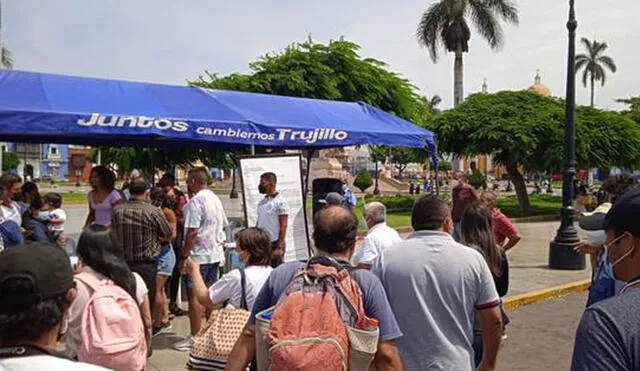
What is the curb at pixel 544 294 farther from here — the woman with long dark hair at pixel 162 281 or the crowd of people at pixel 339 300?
the woman with long dark hair at pixel 162 281

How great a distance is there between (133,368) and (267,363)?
0.72 meters

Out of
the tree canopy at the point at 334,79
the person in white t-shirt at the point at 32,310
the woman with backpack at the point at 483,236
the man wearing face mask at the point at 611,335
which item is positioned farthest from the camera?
the tree canopy at the point at 334,79

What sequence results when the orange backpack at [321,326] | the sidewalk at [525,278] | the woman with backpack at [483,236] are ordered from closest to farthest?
the orange backpack at [321,326]
the woman with backpack at [483,236]
the sidewalk at [525,278]

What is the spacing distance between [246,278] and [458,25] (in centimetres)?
4184

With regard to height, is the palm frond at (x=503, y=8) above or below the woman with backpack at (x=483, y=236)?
above

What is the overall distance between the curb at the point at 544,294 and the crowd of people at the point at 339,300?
493cm

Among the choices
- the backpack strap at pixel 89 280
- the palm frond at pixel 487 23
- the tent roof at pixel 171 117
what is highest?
the palm frond at pixel 487 23

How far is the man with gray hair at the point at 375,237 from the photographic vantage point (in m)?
5.57

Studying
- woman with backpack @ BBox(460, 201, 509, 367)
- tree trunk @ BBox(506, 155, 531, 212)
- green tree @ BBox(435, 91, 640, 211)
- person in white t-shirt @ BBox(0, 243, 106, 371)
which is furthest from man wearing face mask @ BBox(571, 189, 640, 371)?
tree trunk @ BBox(506, 155, 531, 212)

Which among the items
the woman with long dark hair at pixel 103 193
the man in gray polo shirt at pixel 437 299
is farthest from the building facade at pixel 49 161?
the man in gray polo shirt at pixel 437 299

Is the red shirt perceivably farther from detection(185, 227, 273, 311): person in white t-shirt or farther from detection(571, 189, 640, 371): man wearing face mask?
detection(571, 189, 640, 371): man wearing face mask

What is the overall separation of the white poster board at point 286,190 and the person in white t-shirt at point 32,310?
6.04 m

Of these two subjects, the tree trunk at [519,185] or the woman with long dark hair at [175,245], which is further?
the tree trunk at [519,185]

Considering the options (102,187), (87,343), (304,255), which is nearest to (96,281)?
(87,343)
